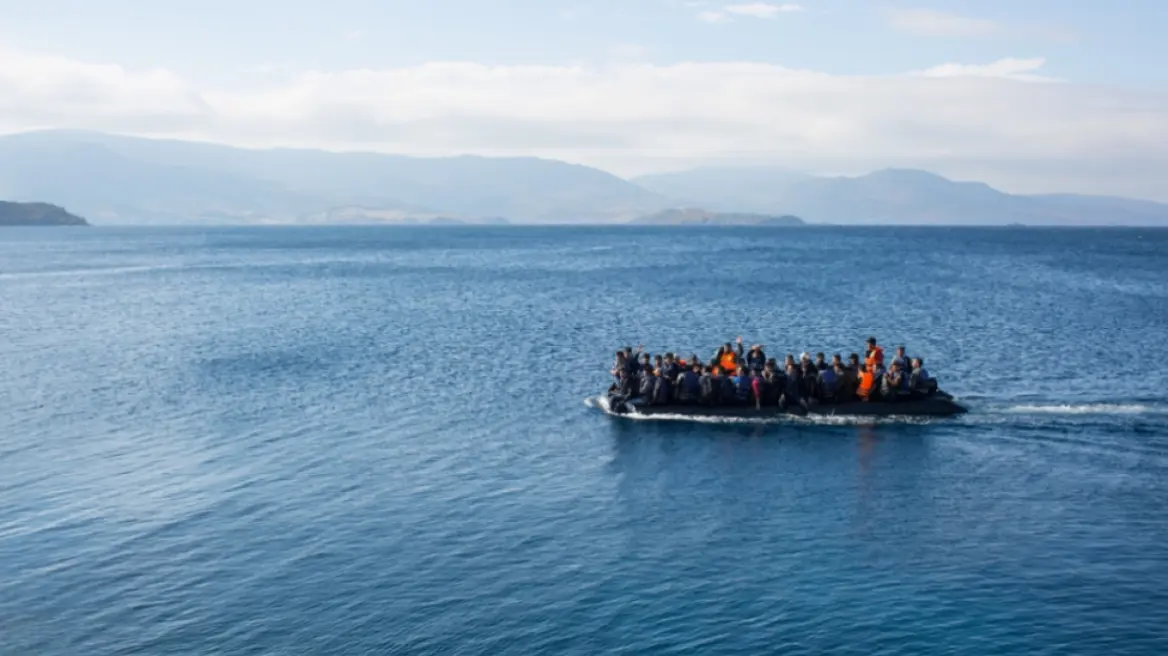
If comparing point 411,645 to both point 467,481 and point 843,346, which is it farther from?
point 843,346

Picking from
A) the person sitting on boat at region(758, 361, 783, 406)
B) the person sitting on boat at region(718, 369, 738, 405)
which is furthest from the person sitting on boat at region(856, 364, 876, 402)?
the person sitting on boat at region(718, 369, 738, 405)

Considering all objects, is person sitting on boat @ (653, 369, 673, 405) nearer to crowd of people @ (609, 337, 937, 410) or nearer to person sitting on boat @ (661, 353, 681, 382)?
crowd of people @ (609, 337, 937, 410)

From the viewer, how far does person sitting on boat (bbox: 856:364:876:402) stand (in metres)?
43.8

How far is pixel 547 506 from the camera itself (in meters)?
32.8

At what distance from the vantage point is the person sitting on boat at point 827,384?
43844mm

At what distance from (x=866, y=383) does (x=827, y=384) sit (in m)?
1.54

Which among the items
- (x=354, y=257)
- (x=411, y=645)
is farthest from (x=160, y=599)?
(x=354, y=257)

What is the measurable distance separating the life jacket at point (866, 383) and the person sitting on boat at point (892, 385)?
43 cm

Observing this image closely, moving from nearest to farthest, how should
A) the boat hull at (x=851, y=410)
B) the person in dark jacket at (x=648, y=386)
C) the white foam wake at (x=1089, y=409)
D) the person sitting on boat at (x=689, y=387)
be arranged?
the boat hull at (x=851, y=410) < the white foam wake at (x=1089, y=409) < the person sitting on boat at (x=689, y=387) < the person in dark jacket at (x=648, y=386)

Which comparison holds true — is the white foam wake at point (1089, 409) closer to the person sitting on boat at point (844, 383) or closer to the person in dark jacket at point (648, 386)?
the person sitting on boat at point (844, 383)

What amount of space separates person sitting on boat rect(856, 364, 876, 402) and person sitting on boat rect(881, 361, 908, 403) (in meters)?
0.42

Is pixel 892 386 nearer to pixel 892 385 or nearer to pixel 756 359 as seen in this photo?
pixel 892 385

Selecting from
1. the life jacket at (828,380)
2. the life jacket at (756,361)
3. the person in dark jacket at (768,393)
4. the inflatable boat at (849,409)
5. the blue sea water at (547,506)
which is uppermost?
the life jacket at (756,361)

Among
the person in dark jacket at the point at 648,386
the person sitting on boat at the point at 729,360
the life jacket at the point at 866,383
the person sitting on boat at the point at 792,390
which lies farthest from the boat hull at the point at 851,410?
the person sitting on boat at the point at 729,360
